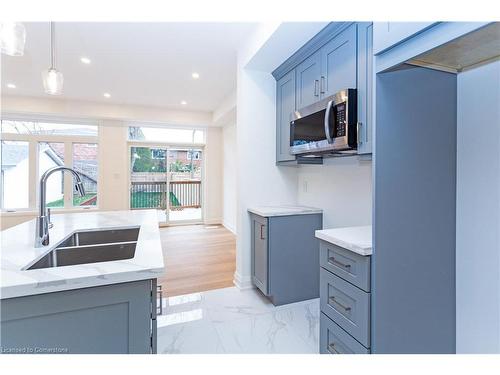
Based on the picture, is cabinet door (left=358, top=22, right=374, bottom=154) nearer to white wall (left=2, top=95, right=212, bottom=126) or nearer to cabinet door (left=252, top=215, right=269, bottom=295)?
cabinet door (left=252, top=215, right=269, bottom=295)

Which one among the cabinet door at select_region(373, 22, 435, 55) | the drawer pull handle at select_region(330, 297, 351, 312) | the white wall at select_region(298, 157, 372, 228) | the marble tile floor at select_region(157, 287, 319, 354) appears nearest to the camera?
the cabinet door at select_region(373, 22, 435, 55)

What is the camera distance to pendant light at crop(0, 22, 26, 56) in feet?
4.70

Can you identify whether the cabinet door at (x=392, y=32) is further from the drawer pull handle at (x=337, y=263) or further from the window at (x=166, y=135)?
the window at (x=166, y=135)

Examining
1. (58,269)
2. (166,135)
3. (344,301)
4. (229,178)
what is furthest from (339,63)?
(166,135)

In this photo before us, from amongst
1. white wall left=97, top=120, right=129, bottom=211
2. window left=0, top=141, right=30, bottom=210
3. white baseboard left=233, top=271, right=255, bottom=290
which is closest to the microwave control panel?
white baseboard left=233, top=271, right=255, bottom=290

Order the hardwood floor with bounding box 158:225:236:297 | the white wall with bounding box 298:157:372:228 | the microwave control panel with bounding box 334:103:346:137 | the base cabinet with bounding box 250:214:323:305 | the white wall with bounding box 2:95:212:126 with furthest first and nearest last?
the white wall with bounding box 2:95:212:126
the hardwood floor with bounding box 158:225:236:297
the base cabinet with bounding box 250:214:323:305
the white wall with bounding box 298:157:372:228
the microwave control panel with bounding box 334:103:346:137

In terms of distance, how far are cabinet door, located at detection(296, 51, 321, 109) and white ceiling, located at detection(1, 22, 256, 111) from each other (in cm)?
68

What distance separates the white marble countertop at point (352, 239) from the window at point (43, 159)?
5631 millimetres

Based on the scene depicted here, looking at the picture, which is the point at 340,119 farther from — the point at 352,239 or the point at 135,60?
the point at 135,60

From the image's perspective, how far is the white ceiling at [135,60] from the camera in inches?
103

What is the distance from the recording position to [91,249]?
1.54 meters

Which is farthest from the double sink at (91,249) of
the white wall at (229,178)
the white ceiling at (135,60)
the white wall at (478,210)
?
the white wall at (229,178)

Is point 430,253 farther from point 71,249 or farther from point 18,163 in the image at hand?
point 18,163
